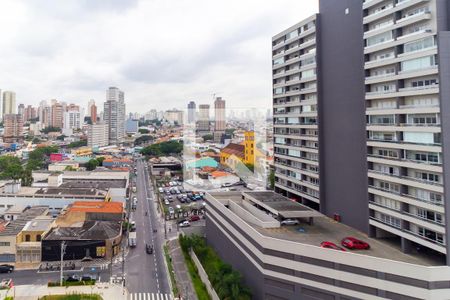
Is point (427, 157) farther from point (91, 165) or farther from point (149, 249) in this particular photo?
point (91, 165)

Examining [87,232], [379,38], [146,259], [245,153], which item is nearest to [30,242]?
[87,232]

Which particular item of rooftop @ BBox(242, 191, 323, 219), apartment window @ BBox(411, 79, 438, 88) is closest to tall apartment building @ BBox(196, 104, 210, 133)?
rooftop @ BBox(242, 191, 323, 219)

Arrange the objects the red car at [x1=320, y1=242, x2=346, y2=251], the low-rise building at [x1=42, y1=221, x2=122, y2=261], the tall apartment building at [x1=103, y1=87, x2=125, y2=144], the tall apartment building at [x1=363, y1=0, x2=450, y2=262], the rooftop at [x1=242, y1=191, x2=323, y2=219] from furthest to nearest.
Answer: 1. the tall apartment building at [x1=103, y1=87, x2=125, y2=144]
2. the low-rise building at [x1=42, y1=221, x2=122, y2=261]
3. the rooftop at [x1=242, y1=191, x2=323, y2=219]
4. the red car at [x1=320, y1=242, x2=346, y2=251]
5. the tall apartment building at [x1=363, y1=0, x2=450, y2=262]

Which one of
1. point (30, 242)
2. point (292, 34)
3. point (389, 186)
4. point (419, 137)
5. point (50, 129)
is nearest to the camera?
point (419, 137)

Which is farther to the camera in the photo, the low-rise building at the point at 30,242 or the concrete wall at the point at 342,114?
the low-rise building at the point at 30,242

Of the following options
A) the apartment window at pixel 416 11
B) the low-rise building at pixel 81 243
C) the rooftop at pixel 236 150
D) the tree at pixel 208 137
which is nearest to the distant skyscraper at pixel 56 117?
the tree at pixel 208 137

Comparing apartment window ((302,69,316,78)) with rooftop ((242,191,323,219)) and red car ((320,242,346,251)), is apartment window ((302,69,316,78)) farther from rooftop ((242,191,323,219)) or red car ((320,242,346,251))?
red car ((320,242,346,251))

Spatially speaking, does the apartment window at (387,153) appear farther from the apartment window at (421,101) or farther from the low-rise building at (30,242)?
the low-rise building at (30,242)
